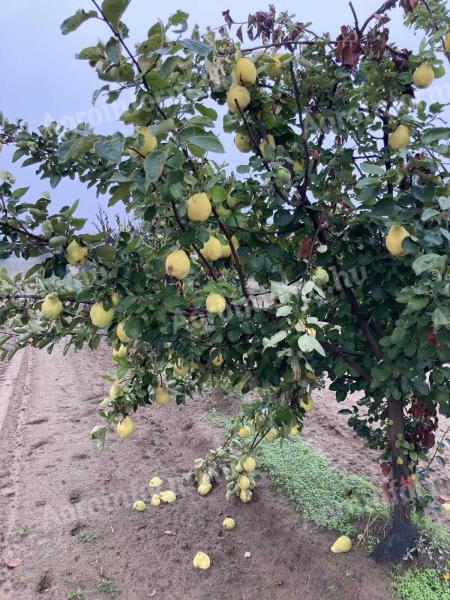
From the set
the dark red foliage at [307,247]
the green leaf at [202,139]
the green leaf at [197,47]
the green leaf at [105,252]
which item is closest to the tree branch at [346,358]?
the dark red foliage at [307,247]

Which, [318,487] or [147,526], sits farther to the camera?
[318,487]

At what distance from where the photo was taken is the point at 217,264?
1366mm

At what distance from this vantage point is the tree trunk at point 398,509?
1851mm

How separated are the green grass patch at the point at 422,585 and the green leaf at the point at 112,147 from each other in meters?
1.90

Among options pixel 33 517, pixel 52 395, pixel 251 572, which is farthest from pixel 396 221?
pixel 52 395

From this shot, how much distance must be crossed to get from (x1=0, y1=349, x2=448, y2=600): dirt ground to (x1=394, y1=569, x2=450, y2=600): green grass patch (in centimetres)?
7

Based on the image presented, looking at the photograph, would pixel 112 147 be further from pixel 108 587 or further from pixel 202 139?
pixel 108 587

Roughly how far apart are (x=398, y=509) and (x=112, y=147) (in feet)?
5.98

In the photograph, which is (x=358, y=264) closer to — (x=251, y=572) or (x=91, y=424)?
(x=251, y=572)

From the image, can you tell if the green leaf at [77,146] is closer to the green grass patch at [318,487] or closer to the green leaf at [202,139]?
the green leaf at [202,139]

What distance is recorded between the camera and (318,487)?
8.22 feet

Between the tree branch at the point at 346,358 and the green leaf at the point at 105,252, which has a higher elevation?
the green leaf at the point at 105,252

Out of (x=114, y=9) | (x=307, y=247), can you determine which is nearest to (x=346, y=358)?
(x=307, y=247)

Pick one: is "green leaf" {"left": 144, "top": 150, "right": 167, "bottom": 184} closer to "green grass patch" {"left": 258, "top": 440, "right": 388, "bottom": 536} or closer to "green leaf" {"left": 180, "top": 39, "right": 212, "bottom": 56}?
"green leaf" {"left": 180, "top": 39, "right": 212, "bottom": 56}
